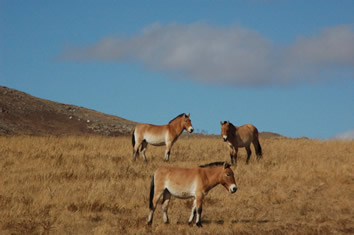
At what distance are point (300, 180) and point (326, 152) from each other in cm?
673

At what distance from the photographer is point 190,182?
10000 millimetres

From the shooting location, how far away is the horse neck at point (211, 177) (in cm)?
1007

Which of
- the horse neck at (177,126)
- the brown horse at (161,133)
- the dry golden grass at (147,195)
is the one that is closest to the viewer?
the dry golden grass at (147,195)

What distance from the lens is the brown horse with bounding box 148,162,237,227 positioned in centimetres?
995

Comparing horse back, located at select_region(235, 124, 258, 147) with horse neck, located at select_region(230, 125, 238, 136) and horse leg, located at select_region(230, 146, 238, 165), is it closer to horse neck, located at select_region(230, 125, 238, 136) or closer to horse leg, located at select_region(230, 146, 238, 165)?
horse neck, located at select_region(230, 125, 238, 136)

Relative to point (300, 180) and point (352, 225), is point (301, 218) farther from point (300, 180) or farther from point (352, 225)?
point (300, 180)

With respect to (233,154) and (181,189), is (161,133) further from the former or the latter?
(181,189)

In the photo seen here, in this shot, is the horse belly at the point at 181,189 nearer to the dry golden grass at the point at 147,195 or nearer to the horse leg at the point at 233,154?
the dry golden grass at the point at 147,195

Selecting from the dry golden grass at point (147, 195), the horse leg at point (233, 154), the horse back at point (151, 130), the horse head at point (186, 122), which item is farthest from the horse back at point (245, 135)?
the horse back at point (151, 130)

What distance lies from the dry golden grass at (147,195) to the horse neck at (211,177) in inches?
35.1

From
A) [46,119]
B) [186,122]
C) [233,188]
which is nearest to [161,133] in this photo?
[186,122]

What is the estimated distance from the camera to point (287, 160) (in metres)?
20.0

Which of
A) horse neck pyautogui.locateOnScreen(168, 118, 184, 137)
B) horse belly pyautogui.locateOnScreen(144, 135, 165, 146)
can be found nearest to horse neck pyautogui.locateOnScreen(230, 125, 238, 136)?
horse neck pyautogui.locateOnScreen(168, 118, 184, 137)

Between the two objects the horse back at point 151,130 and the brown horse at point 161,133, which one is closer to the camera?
the brown horse at point 161,133
